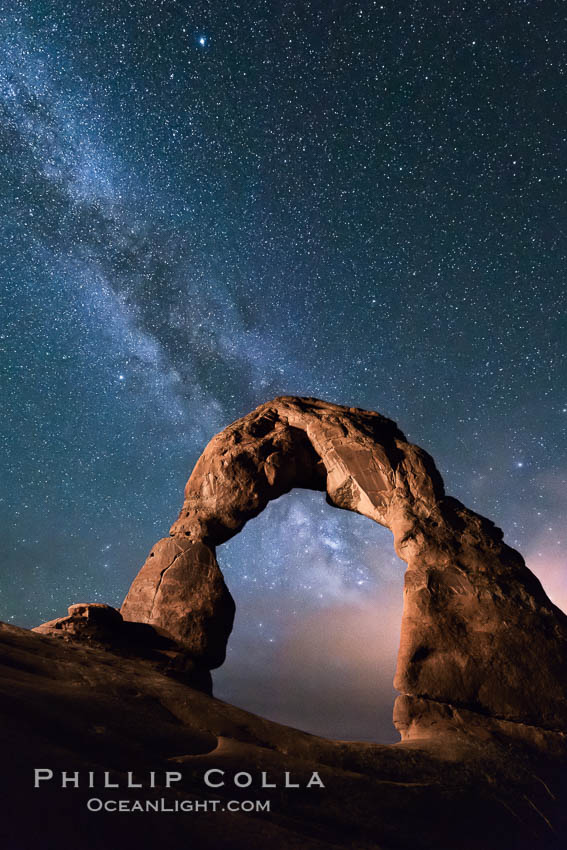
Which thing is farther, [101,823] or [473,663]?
[473,663]

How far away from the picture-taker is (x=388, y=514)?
8211 mm

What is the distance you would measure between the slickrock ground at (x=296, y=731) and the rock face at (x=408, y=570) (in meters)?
0.03

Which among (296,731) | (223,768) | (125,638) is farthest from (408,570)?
(223,768)

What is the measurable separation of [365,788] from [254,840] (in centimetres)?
156

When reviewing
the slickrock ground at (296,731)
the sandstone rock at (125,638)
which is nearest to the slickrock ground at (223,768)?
the slickrock ground at (296,731)

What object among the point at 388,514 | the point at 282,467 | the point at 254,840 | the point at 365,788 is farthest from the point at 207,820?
the point at 282,467

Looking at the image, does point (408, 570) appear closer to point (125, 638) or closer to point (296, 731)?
point (296, 731)

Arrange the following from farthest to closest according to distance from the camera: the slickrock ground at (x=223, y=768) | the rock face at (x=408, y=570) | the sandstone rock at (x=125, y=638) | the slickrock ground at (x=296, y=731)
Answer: the sandstone rock at (x=125, y=638) → the rock face at (x=408, y=570) → the slickrock ground at (x=296, y=731) → the slickrock ground at (x=223, y=768)

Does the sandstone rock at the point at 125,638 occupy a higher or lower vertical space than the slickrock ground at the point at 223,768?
higher

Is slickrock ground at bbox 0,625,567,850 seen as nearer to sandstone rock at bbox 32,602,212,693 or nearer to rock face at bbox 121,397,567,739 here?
rock face at bbox 121,397,567,739

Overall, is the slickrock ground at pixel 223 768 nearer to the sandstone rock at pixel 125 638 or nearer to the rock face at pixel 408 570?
the rock face at pixel 408 570

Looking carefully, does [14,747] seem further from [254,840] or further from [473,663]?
[473,663]

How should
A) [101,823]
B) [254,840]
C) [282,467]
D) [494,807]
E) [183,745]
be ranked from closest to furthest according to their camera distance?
[101,823] < [254,840] < [183,745] < [494,807] < [282,467]

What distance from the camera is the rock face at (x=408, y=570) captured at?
608cm
